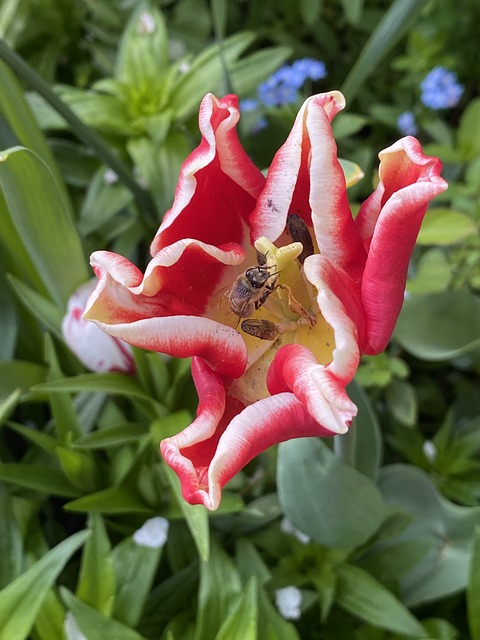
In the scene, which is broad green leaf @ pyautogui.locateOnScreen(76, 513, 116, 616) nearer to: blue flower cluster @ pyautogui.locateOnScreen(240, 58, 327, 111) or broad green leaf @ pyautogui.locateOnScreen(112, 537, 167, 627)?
broad green leaf @ pyautogui.locateOnScreen(112, 537, 167, 627)

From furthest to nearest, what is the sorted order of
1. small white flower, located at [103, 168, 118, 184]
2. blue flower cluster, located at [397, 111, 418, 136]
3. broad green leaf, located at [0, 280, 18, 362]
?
blue flower cluster, located at [397, 111, 418, 136] < small white flower, located at [103, 168, 118, 184] < broad green leaf, located at [0, 280, 18, 362]

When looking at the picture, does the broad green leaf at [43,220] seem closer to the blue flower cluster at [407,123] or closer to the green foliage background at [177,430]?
the green foliage background at [177,430]

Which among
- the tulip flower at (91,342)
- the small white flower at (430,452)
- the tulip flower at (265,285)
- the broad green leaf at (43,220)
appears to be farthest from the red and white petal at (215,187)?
the small white flower at (430,452)

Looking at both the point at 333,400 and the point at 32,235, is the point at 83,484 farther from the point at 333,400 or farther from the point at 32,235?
the point at 333,400

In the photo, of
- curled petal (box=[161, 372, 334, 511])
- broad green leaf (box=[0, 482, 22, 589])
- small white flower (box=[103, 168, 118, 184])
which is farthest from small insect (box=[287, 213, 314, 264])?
small white flower (box=[103, 168, 118, 184])

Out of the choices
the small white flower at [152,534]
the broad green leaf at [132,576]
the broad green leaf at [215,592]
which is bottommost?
the broad green leaf at [215,592]

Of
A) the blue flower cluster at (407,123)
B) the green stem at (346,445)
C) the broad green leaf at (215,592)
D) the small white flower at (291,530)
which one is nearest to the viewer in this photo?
the green stem at (346,445)

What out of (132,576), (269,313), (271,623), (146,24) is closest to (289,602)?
(271,623)
